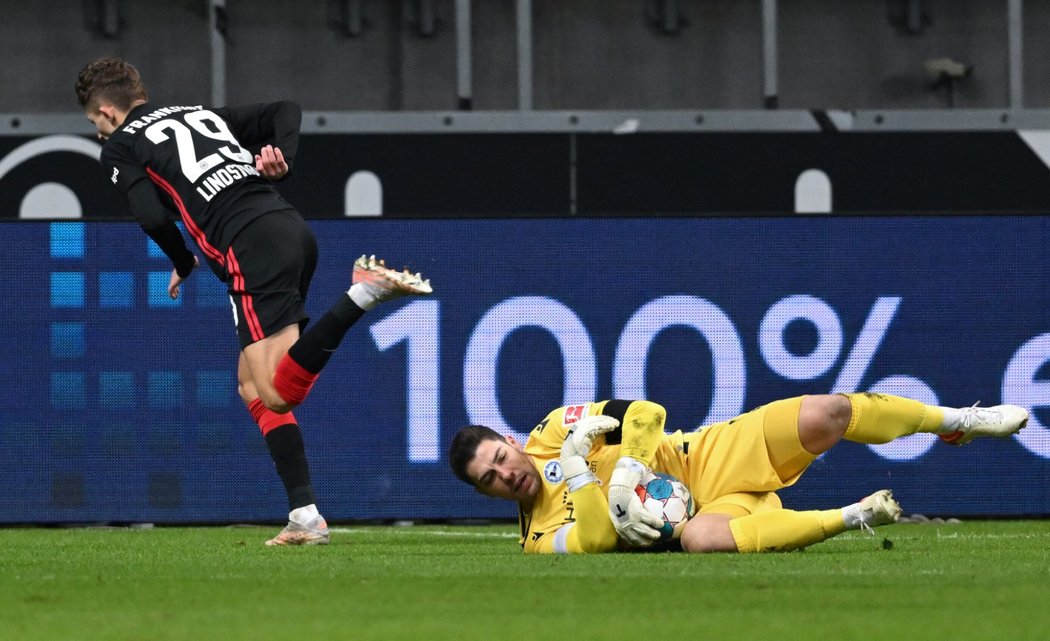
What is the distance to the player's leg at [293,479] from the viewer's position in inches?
273

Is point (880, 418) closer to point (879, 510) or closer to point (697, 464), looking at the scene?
point (879, 510)

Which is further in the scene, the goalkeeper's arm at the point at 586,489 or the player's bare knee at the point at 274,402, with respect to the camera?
the player's bare knee at the point at 274,402

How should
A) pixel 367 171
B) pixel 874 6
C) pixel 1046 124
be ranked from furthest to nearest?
pixel 874 6, pixel 1046 124, pixel 367 171

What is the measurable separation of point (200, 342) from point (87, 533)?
44.4 inches

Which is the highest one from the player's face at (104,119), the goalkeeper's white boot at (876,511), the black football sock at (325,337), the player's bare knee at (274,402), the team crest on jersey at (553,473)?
the player's face at (104,119)

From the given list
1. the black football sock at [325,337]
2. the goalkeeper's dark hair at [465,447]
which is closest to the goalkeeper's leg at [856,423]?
the goalkeeper's dark hair at [465,447]

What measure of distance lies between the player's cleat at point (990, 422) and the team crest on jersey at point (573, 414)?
130 cm

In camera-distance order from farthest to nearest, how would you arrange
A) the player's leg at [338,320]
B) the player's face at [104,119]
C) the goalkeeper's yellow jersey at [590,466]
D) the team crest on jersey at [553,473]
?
the player's face at [104,119]
the player's leg at [338,320]
the team crest on jersey at [553,473]
the goalkeeper's yellow jersey at [590,466]

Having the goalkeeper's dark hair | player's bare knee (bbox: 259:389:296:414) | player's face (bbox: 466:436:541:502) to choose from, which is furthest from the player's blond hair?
player's face (bbox: 466:436:541:502)

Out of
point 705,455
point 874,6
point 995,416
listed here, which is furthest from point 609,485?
point 874,6

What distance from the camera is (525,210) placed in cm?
972

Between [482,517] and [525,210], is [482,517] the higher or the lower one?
the lower one

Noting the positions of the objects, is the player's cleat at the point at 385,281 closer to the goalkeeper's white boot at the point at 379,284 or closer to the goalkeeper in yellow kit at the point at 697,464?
the goalkeeper's white boot at the point at 379,284

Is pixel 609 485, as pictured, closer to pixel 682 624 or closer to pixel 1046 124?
pixel 682 624
